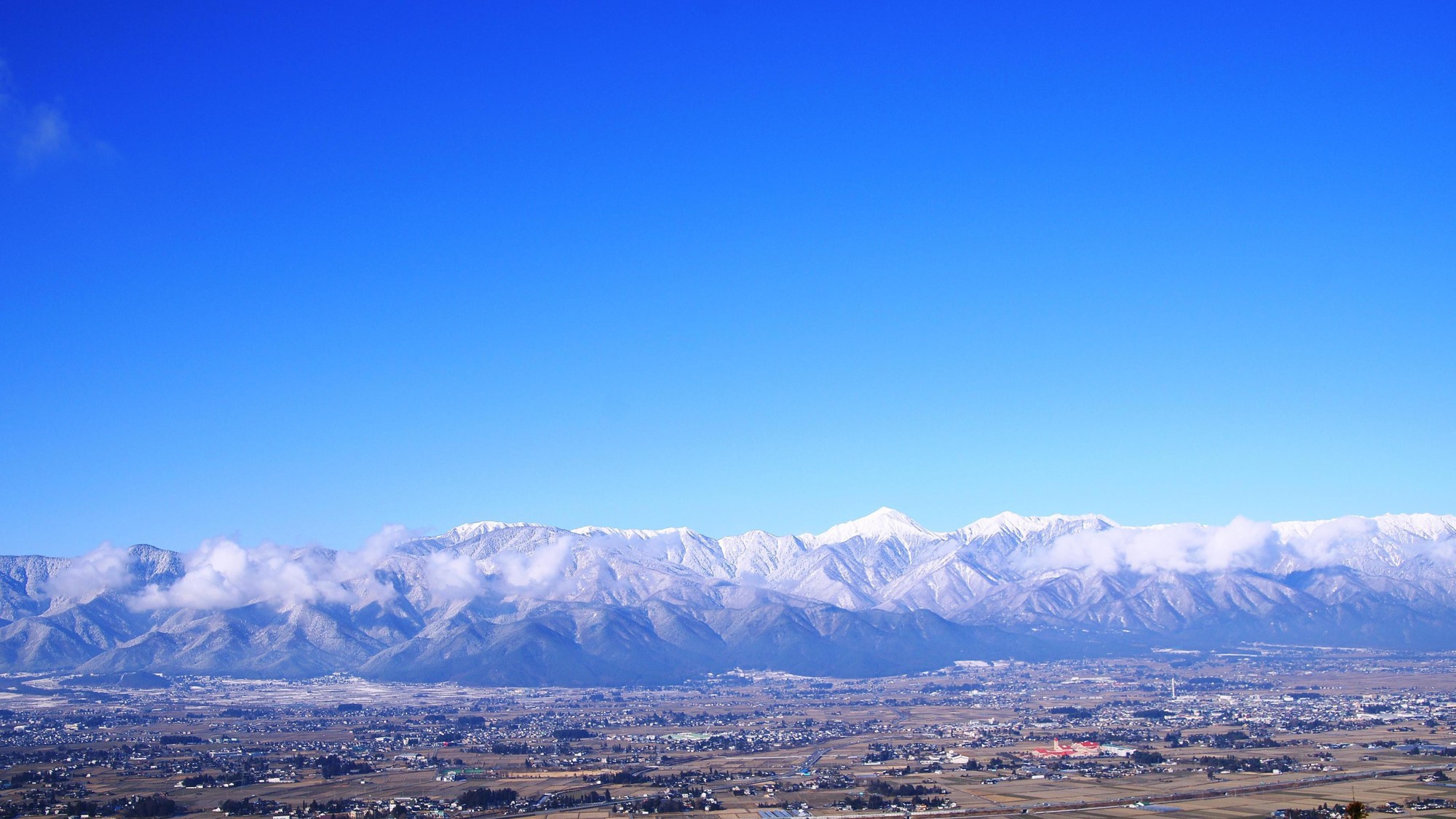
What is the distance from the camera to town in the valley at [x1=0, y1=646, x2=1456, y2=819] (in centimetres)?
9506

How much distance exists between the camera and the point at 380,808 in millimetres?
95250

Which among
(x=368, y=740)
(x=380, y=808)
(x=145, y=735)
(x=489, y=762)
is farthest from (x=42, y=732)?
(x=380, y=808)

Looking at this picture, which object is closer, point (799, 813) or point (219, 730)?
point (799, 813)

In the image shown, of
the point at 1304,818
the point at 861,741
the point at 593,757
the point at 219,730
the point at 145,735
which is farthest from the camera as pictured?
the point at 219,730

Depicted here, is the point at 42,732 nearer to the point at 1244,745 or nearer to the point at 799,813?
the point at 799,813

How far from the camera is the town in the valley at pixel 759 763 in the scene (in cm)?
9506

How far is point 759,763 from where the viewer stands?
412 feet

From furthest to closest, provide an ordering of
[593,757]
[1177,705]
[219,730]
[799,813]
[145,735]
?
[1177,705] < [219,730] < [145,735] < [593,757] < [799,813]

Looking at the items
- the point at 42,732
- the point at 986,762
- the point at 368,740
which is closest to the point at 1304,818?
the point at 986,762

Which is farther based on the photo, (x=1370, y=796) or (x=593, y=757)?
(x=593, y=757)

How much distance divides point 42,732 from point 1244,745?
456 ft

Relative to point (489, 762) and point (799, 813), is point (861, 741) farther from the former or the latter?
point (799, 813)

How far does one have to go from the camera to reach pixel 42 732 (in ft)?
534

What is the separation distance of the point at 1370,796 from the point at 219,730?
136683 mm
